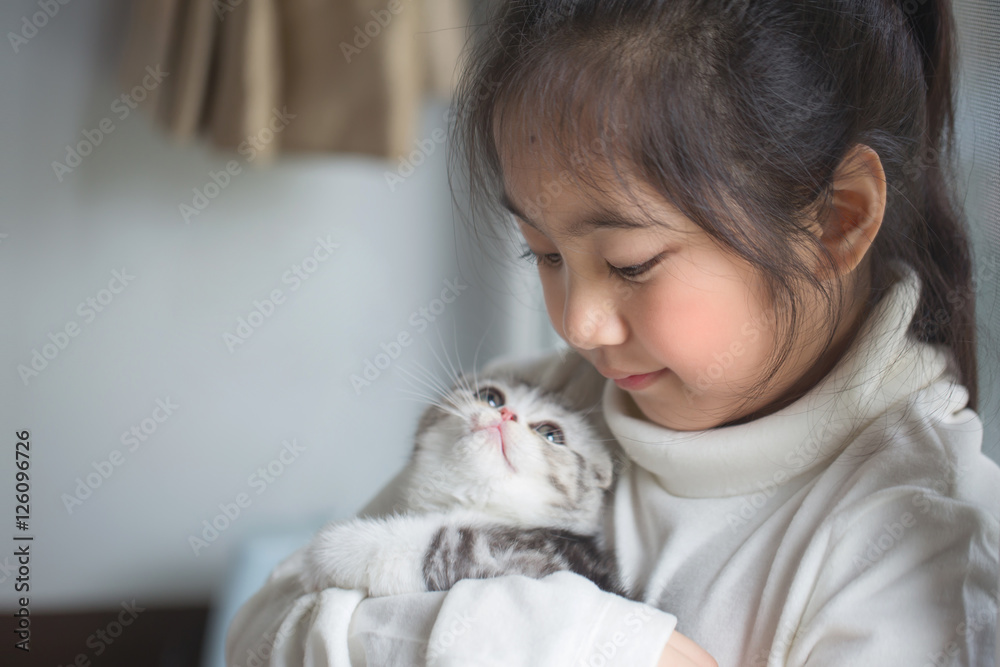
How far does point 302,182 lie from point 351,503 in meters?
0.90

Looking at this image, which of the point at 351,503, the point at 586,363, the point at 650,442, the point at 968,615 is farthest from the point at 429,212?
the point at 968,615

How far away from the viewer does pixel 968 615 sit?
472 millimetres

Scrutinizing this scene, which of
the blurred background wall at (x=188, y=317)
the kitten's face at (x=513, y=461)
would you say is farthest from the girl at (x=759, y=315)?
the blurred background wall at (x=188, y=317)

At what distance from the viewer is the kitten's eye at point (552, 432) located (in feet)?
2.58

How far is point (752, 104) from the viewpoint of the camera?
532 millimetres

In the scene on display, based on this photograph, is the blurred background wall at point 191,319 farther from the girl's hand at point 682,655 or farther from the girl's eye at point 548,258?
the girl's hand at point 682,655

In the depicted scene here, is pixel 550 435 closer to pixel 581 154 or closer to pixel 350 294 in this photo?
pixel 581 154

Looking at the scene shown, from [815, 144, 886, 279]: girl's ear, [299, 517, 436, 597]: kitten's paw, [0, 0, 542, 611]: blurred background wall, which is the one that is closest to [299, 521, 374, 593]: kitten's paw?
[299, 517, 436, 597]: kitten's paw

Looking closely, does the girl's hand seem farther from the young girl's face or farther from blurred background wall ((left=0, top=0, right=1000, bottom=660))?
blurred background wall ((left=0, top=0, right=1000, bottom=660))

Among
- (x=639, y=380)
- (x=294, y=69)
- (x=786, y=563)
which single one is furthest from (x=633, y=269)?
(x=294, y=69)

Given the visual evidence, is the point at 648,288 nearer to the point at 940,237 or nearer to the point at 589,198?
the point at 589,198

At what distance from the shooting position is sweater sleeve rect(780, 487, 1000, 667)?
47 cm

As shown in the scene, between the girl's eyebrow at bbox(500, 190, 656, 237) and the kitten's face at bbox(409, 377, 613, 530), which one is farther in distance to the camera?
the kitten's face at bbox(409, 377, 613, 530)

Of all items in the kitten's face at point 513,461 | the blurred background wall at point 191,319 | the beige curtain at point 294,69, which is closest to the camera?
the kitten's face at point 513,461
